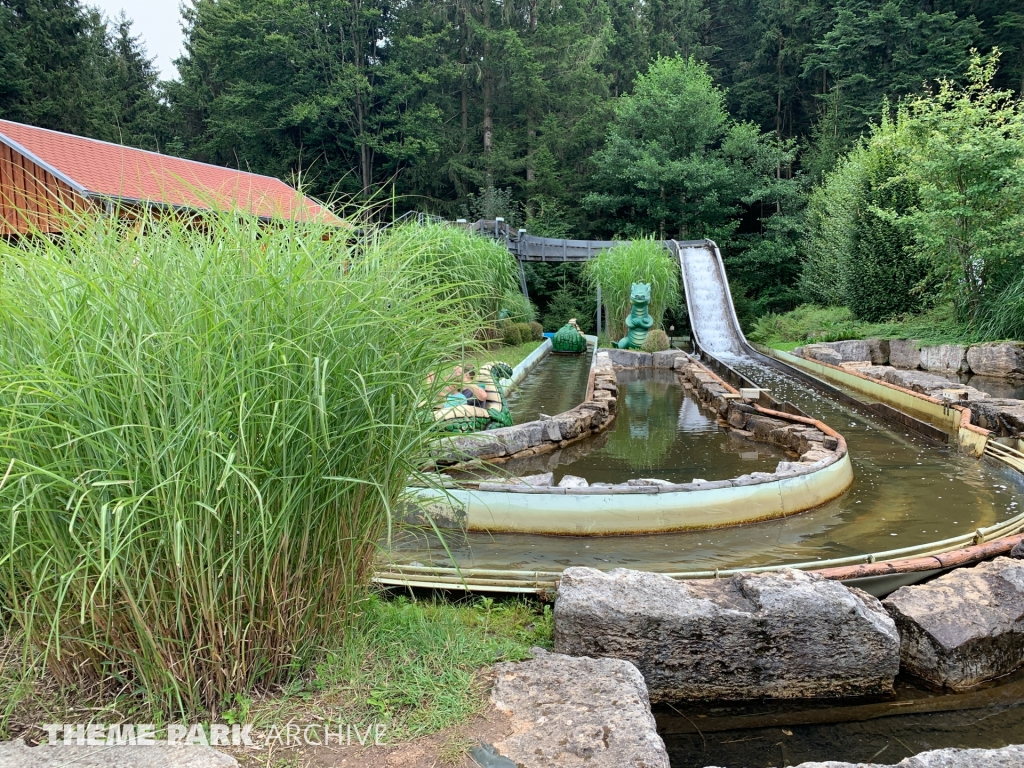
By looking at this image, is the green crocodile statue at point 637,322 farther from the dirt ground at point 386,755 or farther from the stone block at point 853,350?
the dirt ground at point 386,755

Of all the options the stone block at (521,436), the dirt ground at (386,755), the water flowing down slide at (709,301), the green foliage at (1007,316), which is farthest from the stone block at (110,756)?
the water flowing down slide at (709,301)

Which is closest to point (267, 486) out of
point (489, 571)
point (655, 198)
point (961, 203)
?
point (489, 571)

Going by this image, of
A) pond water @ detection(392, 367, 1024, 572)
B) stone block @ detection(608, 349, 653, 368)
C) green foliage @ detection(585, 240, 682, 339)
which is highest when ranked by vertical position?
green foliage @ detection(585, 240, 682, 339)

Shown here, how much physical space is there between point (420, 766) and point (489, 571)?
63.1 inches

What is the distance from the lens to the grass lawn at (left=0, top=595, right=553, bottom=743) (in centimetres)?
165

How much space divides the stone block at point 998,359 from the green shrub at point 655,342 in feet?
14.7

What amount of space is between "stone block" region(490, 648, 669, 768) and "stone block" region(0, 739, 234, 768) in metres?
0.65

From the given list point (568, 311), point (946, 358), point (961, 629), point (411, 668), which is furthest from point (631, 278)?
point (411, 668)

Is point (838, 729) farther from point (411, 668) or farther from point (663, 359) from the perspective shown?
point (663, 359)

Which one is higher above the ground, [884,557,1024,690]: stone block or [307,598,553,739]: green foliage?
[307,598,553,739]: green foliage

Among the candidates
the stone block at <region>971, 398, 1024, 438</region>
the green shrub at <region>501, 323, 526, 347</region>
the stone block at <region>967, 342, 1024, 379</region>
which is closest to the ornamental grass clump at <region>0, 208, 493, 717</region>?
the stone block at <region>971, 398, 1024, 438</region>

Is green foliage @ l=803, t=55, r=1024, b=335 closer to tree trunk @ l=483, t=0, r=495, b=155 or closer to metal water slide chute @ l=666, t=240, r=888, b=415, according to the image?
metal water slide chute @ l=666, t=240, r=888, b=415

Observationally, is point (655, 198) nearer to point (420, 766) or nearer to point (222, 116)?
point (222, 116)

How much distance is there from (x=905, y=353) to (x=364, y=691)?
12.1m
